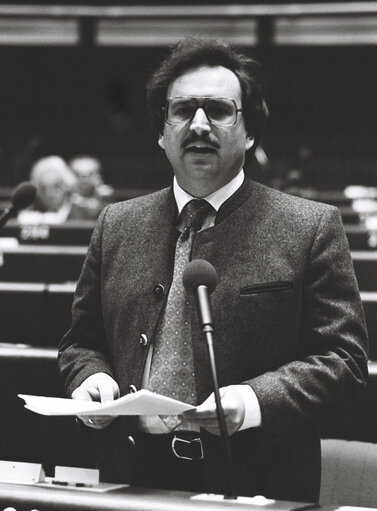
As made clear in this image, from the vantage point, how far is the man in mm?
1118

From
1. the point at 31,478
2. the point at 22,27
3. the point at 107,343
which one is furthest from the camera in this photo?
the point at 22,27

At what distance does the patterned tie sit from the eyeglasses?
0.15 meters

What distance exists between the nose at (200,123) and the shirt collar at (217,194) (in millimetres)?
95

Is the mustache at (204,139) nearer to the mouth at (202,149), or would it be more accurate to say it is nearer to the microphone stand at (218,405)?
the mouth at (202,149)

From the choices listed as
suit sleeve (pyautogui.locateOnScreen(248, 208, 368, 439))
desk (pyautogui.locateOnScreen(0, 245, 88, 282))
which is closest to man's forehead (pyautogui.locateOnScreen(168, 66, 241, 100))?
suit sleeve (pyautogui.locateOnScreen(248, 208, 368, 439))

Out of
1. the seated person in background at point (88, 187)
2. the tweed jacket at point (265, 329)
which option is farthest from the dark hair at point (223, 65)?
the seated person in background at point (88, 187)

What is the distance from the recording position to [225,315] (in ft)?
3.77

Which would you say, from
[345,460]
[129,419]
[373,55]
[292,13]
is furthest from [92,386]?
[373,55]

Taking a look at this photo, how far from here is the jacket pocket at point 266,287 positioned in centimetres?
115

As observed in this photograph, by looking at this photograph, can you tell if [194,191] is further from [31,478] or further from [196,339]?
[31,478]

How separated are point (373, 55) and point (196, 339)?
5.67 m

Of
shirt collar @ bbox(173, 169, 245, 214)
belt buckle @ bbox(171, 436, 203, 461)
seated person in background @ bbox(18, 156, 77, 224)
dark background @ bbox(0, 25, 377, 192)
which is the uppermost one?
dark background @ bbox(0, 25, 377, 192)

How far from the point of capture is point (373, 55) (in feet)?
21.1

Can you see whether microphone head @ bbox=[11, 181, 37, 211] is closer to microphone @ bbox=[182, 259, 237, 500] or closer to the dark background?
microphone @ bbox=[182, 259, 237, 500]
